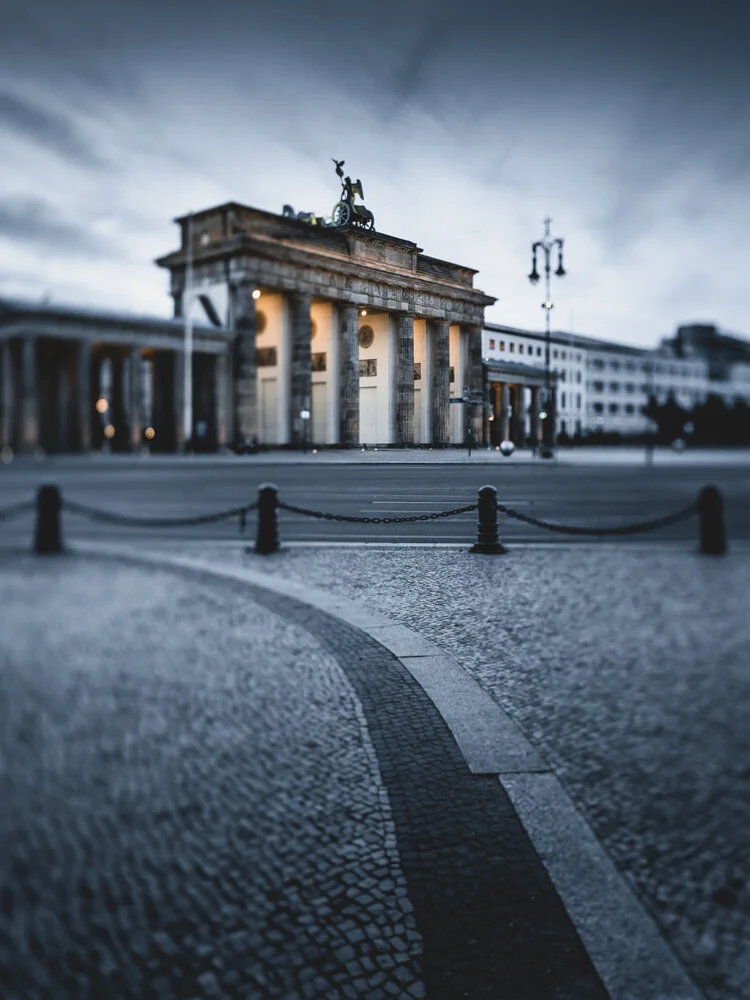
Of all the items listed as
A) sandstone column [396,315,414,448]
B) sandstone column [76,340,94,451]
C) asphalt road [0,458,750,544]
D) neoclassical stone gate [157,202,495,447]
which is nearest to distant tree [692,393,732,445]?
asphalt road [0,458,750,544]

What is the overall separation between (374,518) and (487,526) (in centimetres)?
50

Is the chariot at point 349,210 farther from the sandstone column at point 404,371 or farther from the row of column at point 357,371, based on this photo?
the sandstone column at point 404,371

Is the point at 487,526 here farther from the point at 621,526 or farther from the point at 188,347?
the point at 188,347

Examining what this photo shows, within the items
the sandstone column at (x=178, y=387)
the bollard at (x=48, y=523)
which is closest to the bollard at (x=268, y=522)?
the sandstone column at (x=178, y=387)

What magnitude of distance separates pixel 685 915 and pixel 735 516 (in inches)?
48.3

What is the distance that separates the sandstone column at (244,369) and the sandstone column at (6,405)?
856 millimetres

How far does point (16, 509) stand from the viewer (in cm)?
167

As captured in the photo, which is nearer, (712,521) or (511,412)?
Result: (712,521)

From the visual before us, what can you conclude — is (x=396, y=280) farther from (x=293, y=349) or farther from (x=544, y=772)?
(x=544, y=772)

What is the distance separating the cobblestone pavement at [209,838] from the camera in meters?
1.70

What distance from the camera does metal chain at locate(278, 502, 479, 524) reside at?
3027 mm

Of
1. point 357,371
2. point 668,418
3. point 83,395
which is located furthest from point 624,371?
point 83,395

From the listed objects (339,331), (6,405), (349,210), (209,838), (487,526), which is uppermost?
(349,210)

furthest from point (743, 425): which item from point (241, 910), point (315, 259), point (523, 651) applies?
point (241, 910)
